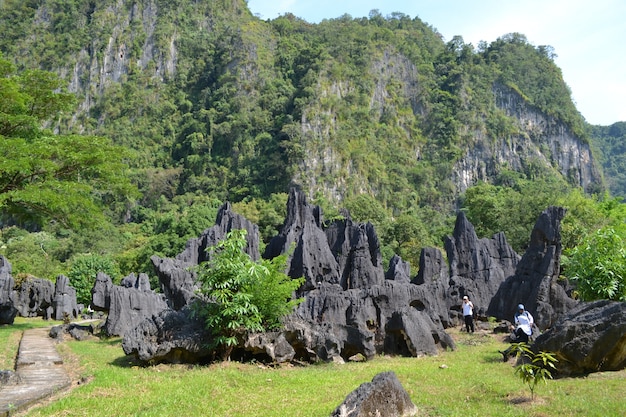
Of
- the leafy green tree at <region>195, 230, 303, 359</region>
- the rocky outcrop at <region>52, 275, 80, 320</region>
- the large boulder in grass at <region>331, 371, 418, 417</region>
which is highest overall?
the leafy green tree at <region>195, 230, 303, 359</region>

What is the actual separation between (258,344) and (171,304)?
7485 mm

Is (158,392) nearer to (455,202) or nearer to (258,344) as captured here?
(258,344)

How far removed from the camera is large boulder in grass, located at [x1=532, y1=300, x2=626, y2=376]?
9641 mm

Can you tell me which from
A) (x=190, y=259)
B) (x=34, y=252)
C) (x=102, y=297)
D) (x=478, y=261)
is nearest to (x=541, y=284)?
(x=478, y=261)

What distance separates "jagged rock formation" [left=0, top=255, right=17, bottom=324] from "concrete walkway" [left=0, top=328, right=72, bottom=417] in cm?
870

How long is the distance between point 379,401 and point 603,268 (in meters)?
10.1

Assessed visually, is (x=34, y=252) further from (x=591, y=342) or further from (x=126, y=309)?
(x=591, y=342)

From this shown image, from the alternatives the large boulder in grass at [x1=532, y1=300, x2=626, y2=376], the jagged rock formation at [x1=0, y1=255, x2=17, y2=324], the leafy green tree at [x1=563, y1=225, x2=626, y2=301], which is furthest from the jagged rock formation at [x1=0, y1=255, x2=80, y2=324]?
the large boulder in grass at [x1=532, y1=300, x2=626, y2=376]

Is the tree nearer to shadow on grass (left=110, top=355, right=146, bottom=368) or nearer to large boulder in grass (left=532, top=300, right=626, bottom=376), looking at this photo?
shadow on grass (left=110, top=355, right=146, bottom=368)

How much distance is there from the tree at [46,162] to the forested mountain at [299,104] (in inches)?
2482

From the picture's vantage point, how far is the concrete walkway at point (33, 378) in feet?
25.2

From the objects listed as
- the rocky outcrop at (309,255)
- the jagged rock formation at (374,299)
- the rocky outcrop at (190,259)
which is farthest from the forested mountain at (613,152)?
the rocky outcrop at (190,259)

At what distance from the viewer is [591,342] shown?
32.1 ft

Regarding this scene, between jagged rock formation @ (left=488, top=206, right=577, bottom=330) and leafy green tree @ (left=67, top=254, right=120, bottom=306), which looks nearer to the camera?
jagged rock formation @ (left=488, top=206, right=577, bottom=330)
